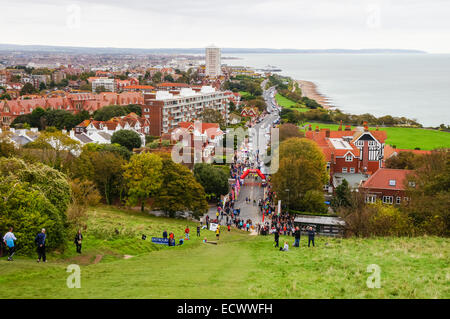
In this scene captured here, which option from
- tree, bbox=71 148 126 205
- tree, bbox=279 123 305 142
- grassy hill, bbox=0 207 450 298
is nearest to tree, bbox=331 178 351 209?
grassy hill, bbox=0 207 450 298

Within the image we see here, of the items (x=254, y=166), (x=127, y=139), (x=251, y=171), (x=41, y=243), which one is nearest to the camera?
(x=41, y=243)

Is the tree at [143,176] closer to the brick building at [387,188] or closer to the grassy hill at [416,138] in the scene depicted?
the brick building at [387,188]

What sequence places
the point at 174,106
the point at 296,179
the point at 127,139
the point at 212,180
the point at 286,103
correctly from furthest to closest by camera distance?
the point at 286,103
the point at 174,106
the point at 127,139
the point at 212,180
the point at 296,179

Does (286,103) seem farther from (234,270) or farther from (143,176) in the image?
(234,270)

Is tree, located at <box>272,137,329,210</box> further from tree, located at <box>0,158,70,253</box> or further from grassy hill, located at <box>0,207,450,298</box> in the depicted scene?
tree, located at <box>0,158,70,253</box>

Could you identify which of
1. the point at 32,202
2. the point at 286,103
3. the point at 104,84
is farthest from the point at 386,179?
the point at 104,84

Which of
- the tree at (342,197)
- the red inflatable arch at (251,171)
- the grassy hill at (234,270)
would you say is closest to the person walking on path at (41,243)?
the grassy hill at (234,270)
